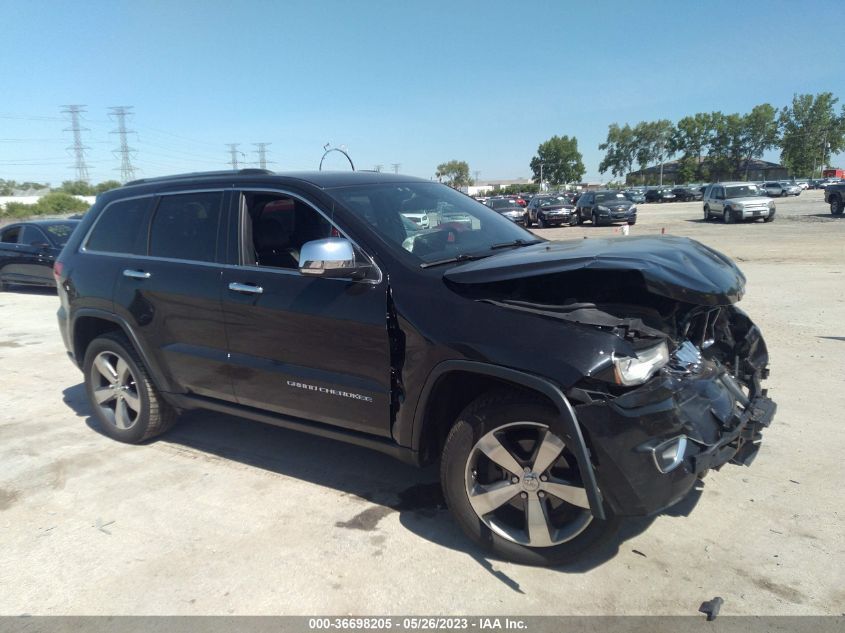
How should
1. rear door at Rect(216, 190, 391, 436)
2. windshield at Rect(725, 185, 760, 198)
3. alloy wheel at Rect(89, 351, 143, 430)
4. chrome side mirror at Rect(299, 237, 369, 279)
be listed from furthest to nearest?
windshield at Rect(725, 185, 760, 198)
alloy wheel at Rect(89, 351, 143, 430)
rear door at Rect(216, 190, 391, 436)
chrome side mirror at Rect(299, 237, 369, 279)

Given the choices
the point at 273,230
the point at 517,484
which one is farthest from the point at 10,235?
the point at 517,484

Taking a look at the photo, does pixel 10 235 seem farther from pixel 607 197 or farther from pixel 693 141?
pixel 693 141

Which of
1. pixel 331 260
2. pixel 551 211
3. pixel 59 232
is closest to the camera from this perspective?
pixel 331 260

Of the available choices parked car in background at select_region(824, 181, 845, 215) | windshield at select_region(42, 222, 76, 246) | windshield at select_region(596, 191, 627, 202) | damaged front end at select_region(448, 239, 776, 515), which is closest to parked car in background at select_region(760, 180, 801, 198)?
parked car in background at select_region(824, 181, 845, 215)

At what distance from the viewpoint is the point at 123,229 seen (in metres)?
4.79

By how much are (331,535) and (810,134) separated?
123m

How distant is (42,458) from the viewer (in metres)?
4.68

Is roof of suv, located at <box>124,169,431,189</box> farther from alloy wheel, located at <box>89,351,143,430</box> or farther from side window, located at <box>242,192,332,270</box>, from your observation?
alloy wheel, located at <box>89,351,143,430</box>

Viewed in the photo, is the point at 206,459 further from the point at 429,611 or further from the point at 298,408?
the point at 429,611

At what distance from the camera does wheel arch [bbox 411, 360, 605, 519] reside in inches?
106

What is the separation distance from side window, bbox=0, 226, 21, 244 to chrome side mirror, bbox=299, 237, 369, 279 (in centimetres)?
1333

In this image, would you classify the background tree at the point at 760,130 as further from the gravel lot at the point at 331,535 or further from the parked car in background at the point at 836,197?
the gravel lot at the point at 331,535

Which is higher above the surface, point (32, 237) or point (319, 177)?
point (319, 177)

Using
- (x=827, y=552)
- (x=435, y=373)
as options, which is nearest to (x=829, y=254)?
→ (x=827, y=552)
